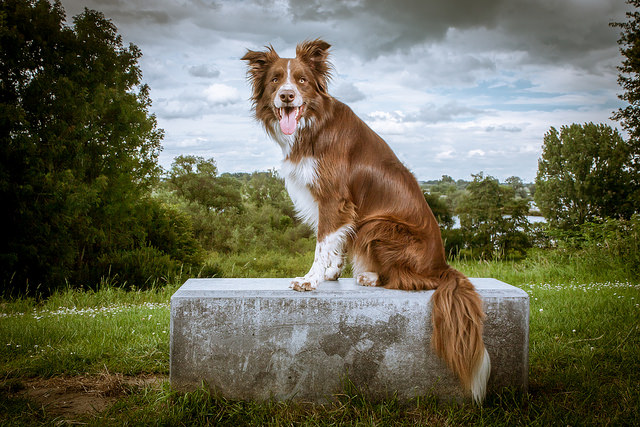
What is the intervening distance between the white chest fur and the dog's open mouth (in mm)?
242

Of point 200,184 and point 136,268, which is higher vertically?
point 200,184

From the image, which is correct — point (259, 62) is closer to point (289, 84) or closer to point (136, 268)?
point (289, 84)

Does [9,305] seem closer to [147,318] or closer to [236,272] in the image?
[147,318]

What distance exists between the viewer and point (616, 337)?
4.30 meters

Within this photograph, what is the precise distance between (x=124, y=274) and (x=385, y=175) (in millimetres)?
6136

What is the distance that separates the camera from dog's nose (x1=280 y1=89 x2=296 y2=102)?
10.8ft

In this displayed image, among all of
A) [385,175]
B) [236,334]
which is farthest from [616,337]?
[236,334]

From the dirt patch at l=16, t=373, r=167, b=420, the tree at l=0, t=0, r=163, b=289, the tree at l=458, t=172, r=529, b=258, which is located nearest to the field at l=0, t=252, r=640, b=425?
the dirt patch at l=16, t=373, r=167, b=420

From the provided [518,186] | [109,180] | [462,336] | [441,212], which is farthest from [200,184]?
[462,336]

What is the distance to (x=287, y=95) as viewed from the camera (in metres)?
3.29

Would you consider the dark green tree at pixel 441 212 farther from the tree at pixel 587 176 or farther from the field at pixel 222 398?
the field at pixel 222 398

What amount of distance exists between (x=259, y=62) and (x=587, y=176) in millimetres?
9498

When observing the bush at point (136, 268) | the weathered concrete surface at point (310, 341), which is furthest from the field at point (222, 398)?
the bush at point (136, 268)

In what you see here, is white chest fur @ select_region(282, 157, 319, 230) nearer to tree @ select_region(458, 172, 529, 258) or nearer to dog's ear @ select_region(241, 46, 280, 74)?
dog's ear @ select_region(241, 46, 280, 74)
